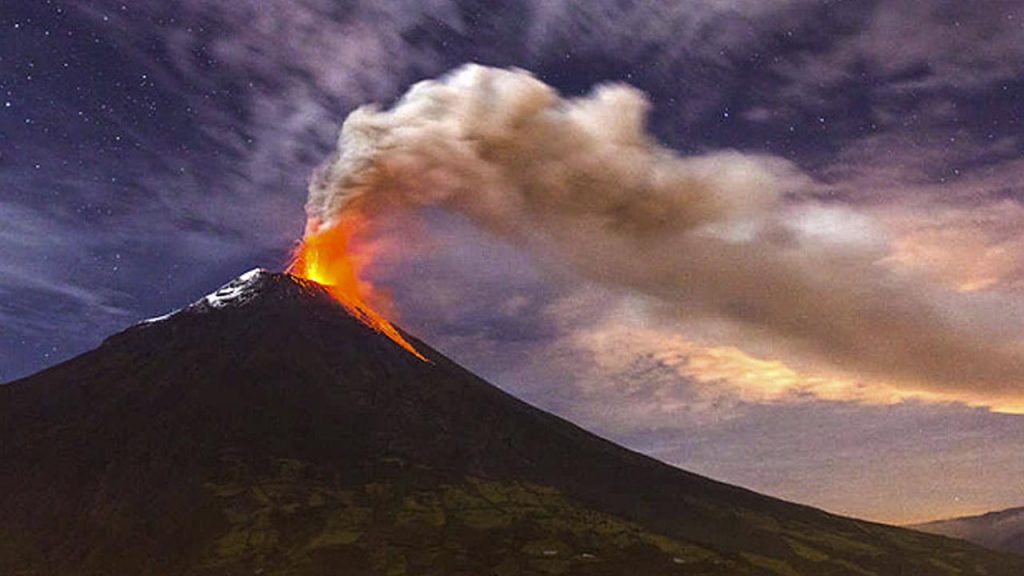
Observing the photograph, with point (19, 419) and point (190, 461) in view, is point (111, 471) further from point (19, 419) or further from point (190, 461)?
point (19, 419)

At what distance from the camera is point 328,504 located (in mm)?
157125

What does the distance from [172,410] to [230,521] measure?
50147mm

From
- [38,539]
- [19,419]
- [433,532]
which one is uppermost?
[19,419]

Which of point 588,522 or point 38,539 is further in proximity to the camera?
point 588,522

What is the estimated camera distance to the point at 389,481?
553 ft

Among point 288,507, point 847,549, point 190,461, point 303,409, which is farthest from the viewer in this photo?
point 303,409

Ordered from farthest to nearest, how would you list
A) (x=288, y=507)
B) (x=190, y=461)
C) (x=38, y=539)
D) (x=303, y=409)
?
(x=303, y=409)
(x=190, y=461)
(x=288, y=507)
(x=38, y=539)

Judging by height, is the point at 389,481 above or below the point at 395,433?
below

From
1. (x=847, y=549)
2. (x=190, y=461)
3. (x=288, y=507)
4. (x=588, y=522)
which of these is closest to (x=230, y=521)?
(x=288, y=507)

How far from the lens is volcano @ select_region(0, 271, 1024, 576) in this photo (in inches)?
5369

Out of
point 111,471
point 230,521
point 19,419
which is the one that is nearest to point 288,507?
point 230,521

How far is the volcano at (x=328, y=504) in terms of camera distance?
136 metres

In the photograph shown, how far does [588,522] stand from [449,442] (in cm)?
4447

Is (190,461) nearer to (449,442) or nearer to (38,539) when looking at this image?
(38,539)
